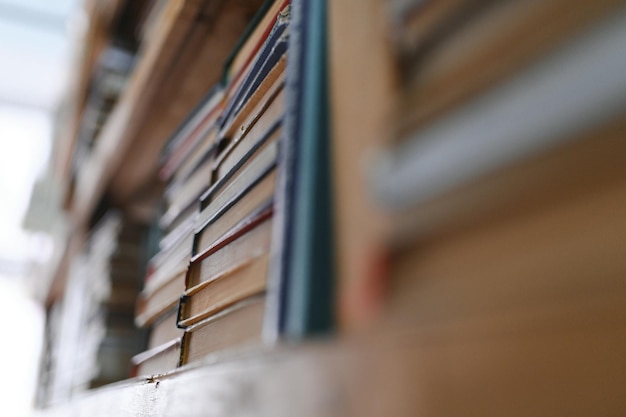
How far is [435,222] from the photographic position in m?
0.61

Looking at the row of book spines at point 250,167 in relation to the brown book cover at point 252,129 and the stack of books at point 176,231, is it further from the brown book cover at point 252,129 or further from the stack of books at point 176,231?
the stack of books at point 176,231

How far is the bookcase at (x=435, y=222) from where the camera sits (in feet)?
1.82

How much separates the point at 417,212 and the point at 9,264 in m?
10.5

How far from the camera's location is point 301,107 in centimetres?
88

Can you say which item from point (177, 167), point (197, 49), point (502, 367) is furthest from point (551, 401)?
point (197, 49)

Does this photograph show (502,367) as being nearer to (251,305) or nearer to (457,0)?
(457,0)

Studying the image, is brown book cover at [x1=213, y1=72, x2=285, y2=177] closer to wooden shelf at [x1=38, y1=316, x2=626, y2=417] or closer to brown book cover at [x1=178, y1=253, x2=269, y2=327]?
brown book cover at [x1=178, y1=253, x2=269, y2=327]

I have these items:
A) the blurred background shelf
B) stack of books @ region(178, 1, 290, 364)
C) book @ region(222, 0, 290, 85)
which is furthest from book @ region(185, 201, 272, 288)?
the blurred background shelf

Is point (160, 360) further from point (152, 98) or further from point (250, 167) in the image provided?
point (152, 98)

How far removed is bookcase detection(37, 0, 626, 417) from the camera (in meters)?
0.56

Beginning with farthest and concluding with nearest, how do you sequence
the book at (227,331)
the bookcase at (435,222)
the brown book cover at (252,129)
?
the brown book cover at (252,129)
the book at (227,331)
the bookcase at (435,222)

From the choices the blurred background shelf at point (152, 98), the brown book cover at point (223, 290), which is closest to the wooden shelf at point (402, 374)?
the brown book cover at point (223, 290)

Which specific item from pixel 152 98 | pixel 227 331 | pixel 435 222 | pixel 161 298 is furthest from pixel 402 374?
pixel 152 98

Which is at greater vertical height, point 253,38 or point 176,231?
point 253,38
